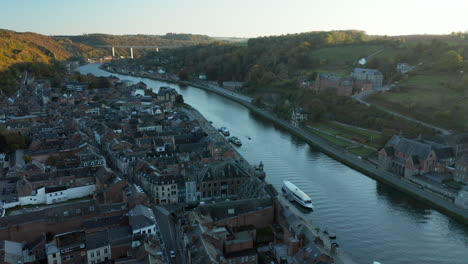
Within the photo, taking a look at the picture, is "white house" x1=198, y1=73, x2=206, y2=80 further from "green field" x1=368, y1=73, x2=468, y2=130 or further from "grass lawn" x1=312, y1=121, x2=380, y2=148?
"green field" x1=368, y1=73, x2=468, y2=130

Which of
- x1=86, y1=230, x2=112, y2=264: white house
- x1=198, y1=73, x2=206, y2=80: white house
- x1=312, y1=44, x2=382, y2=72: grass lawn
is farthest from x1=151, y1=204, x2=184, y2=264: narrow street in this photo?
x1=198, y1=73, x2=206, y2=80: white house

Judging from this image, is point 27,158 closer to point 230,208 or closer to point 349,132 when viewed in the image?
point 230,208

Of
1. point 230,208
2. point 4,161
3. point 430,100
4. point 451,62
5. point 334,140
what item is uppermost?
point 451,62

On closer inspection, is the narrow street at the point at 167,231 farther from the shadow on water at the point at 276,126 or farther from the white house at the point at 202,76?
the white house at the point at 202,76

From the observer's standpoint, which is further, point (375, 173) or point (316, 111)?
point (316, 111)

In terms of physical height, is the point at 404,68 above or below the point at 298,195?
above

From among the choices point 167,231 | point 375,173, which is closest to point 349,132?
point 375,173

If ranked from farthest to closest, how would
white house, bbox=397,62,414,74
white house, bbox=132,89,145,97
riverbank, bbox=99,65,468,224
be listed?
white house, bbox=132,89,145,97
white house, bbox=397,62,414,74
riverbank, bbox=99,65,468,224
